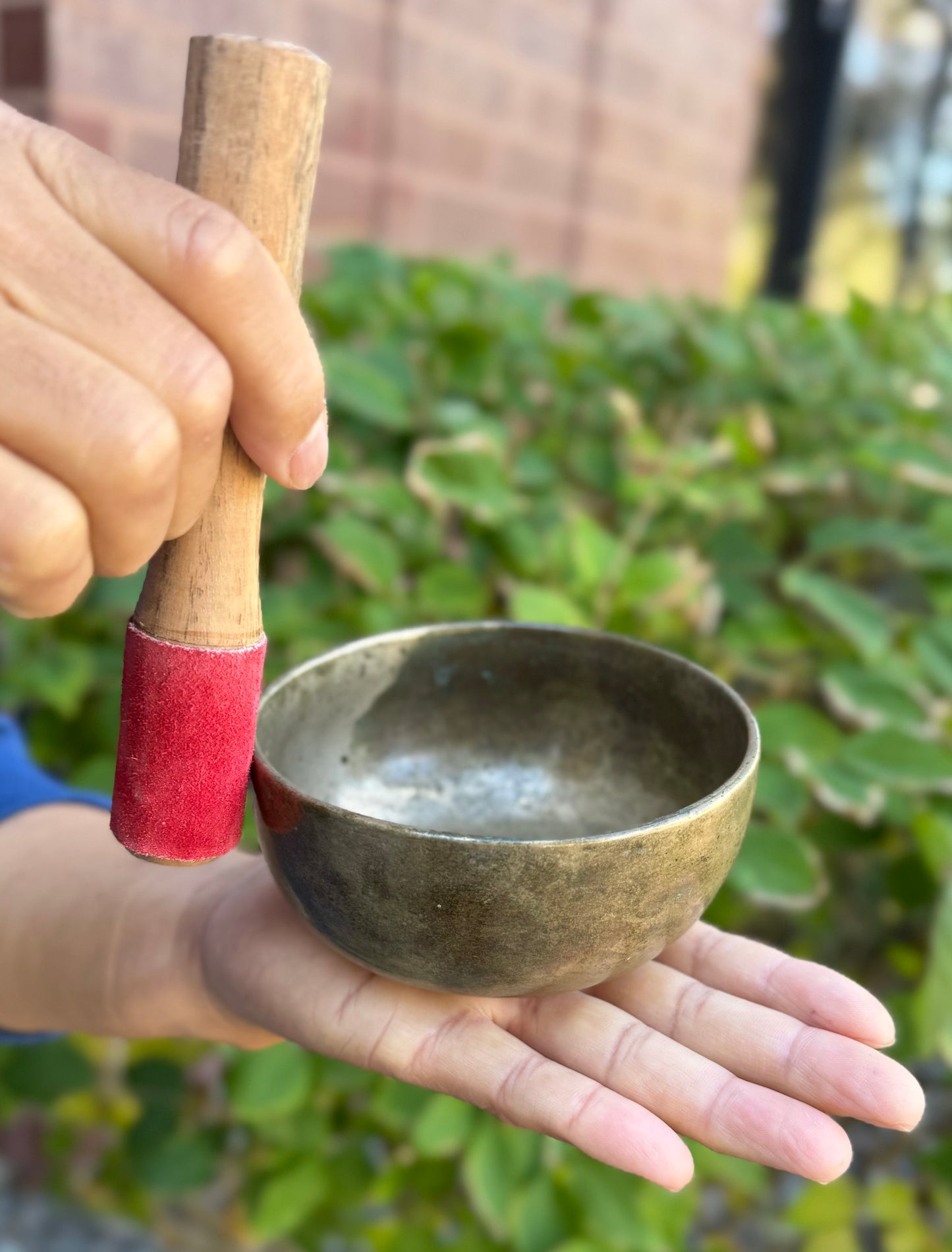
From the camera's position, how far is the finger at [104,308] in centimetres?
53

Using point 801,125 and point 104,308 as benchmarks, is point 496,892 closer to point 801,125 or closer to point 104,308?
point 104,308

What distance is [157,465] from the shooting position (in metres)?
0.53

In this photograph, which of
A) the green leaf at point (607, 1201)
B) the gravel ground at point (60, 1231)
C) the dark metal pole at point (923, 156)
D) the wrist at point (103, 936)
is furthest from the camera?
the dark metal pole at point (923, 156)

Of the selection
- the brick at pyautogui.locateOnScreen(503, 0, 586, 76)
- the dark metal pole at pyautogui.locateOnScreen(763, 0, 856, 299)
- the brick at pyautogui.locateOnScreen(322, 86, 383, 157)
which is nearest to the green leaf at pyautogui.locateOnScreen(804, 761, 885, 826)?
the brick at pyautogui.locateOnScreen(322, 86, 383, 157)

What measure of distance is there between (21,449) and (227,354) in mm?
109

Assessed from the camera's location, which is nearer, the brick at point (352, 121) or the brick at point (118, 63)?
the brick at point (118, 63)

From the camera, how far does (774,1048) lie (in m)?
0.68

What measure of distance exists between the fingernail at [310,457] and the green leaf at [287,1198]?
1051mm

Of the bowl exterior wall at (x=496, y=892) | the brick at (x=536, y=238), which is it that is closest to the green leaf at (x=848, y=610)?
the bowl exterior wall at (x=496, y=892)

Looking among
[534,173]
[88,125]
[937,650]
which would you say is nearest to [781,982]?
[937,650]

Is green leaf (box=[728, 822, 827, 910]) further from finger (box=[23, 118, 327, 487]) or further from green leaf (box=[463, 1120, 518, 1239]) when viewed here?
finger (box=[23, 118, 327, 487])

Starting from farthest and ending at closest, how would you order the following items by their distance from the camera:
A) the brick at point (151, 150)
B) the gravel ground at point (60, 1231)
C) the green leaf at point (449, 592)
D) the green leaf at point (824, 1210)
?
the gravel ground at point (60, 1231) < the brick at point (151, 150) < the green leaf at point (824, 1210) < the green leaf at point (449, 592)

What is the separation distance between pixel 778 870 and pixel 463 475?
1.71 feet

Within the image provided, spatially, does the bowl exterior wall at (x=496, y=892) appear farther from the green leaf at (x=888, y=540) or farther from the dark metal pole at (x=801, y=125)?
the dark metal pole at (x=801, y=125)
